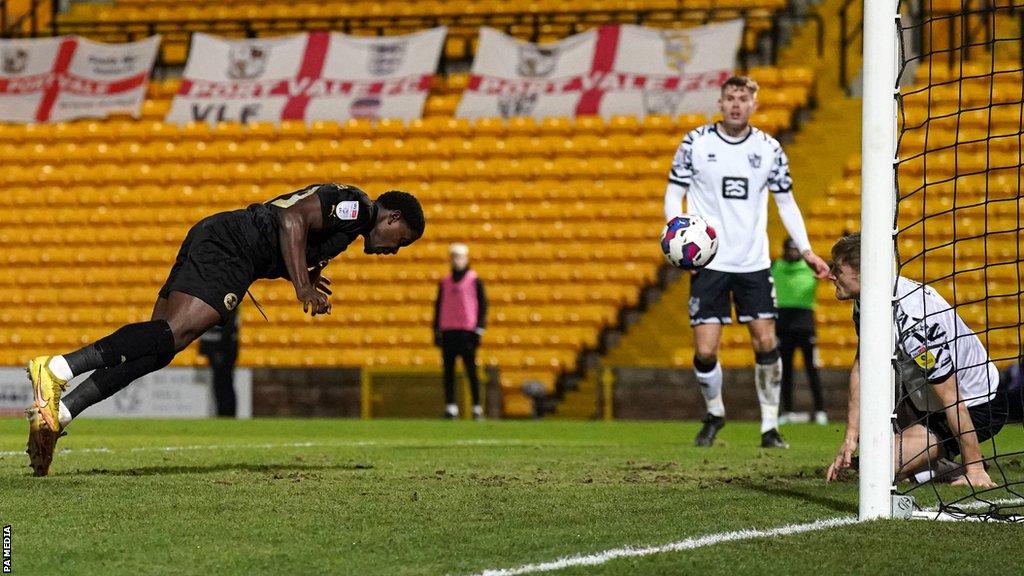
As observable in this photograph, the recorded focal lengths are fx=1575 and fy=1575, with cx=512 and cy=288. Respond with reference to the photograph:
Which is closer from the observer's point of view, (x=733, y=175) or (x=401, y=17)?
(x=733, y=175)

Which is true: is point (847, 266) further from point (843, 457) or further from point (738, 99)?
point (738, 99)

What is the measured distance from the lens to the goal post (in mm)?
5648

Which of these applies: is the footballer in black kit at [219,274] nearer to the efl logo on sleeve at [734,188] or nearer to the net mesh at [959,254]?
the net mesh at [959,254]

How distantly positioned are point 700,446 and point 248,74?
521 inches

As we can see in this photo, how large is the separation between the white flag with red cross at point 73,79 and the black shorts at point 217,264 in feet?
49.7

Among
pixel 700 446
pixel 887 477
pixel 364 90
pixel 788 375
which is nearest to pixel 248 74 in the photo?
pixel 364 90

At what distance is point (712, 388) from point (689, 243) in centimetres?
132

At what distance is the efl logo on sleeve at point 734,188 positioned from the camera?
10016mm

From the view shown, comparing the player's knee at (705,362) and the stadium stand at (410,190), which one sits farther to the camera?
the stadium stand at (410,190)

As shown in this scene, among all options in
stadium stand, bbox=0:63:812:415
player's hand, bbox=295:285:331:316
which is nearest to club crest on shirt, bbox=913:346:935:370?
player's hand, bbox=295:285:331:316

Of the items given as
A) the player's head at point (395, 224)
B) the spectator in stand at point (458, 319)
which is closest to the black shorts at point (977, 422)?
the player's head at point (395, 224)

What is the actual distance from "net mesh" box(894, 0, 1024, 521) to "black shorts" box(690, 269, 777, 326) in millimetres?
968

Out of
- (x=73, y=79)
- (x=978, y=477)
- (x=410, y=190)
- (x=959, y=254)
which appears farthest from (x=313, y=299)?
(x=73, y=79)

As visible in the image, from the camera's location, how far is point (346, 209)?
287 inches
